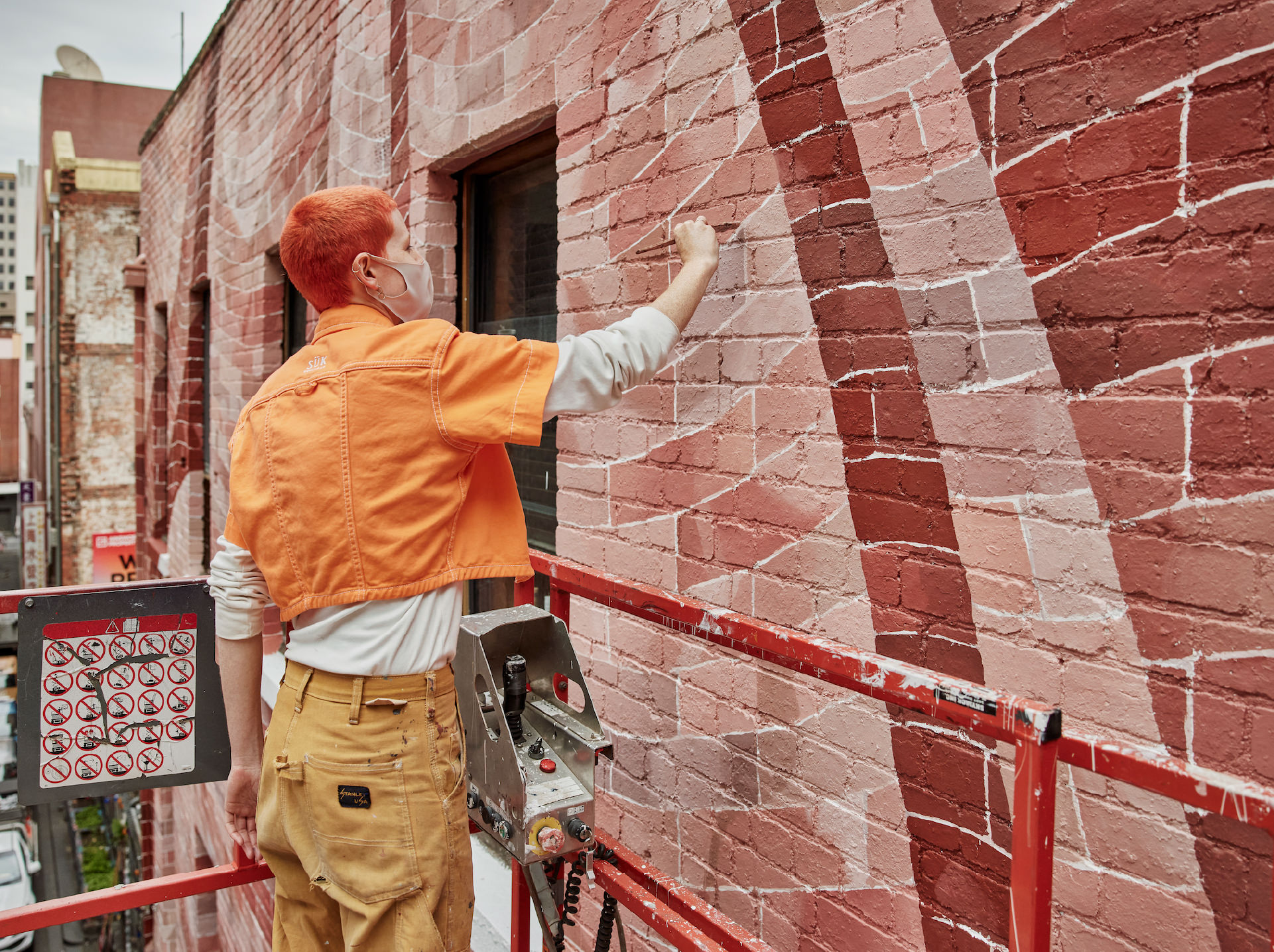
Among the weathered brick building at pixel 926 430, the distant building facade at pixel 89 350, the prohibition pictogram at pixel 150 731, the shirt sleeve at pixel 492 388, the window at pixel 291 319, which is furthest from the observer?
the distant building facade at pixel 89 350

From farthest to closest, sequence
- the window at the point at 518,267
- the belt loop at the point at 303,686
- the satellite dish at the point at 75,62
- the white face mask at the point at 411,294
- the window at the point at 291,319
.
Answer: the satellite dish at the point at 75,62
the window at the point at 291,319
the window at the point at 518,267
the white face mask at the point at 411,294
the belt loop at the point at 303,686

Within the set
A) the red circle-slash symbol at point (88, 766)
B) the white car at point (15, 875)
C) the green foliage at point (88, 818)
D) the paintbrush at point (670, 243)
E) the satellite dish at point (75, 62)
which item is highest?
the satellite dish at point (75, 62)

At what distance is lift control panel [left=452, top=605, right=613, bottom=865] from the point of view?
1.87 metres

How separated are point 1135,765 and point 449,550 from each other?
1.27m

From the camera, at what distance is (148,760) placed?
2.37 meters

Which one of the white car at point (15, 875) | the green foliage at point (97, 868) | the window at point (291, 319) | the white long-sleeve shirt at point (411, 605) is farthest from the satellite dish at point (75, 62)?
the white long-sleeve shirt at point (411, 605)

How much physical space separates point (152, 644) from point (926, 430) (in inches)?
76.5

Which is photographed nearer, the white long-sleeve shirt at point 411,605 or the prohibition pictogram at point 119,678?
the white long-sleeve shirt at point 411,605

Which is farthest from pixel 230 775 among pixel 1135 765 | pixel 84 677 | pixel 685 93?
pixel 685 93

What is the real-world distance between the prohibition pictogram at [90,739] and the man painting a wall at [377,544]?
0.62 meters

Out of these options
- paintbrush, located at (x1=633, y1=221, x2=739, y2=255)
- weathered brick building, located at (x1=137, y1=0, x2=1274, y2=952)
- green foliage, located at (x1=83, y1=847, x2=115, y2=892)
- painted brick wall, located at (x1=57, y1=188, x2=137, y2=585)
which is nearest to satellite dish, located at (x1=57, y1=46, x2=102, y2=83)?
painted brick wall, located at (x1=57, y1=188, x2=137, y2=585)

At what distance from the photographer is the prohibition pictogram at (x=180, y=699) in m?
2.38

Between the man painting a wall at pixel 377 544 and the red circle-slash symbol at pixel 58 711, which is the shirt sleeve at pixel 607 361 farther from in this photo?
the red circle-slash symbol at pixel 58 711

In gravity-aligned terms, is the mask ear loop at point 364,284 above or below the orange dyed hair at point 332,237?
below
